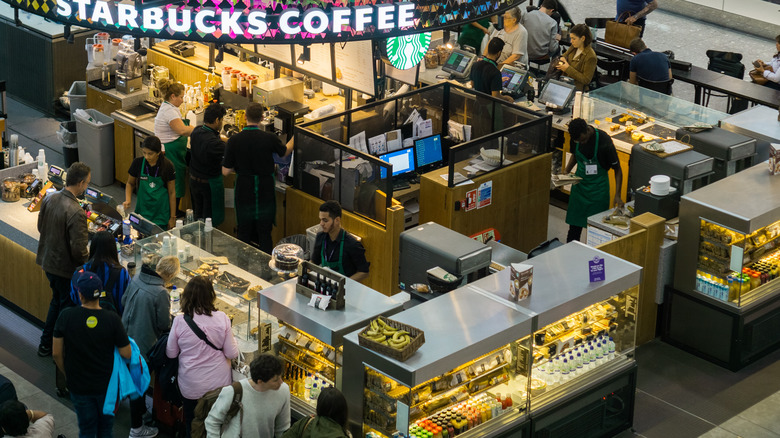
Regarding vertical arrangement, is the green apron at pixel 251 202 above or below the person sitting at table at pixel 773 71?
below

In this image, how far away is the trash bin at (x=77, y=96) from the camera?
45.9 ft

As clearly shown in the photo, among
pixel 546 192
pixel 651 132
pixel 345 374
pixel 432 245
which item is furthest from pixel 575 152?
pixel 345 374

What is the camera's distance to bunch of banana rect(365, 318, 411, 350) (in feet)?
23.6

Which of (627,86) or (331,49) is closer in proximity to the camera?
(331,49)

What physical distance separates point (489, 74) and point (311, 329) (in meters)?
6.27

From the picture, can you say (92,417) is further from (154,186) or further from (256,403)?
(154,186)

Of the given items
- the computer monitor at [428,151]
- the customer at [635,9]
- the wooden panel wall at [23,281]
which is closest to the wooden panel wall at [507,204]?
the computer monitor at [428,151]

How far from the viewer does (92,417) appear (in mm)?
8242

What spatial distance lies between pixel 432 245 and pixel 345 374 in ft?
6.41

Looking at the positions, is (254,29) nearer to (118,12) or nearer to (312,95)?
(118,12)

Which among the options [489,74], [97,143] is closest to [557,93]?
[489,74]

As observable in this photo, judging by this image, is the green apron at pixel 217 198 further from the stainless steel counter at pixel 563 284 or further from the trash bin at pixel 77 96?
the stainless steel counter at pixel 563 284

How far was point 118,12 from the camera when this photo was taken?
8781 millimetres

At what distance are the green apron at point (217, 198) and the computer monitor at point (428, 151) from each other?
2.00m
